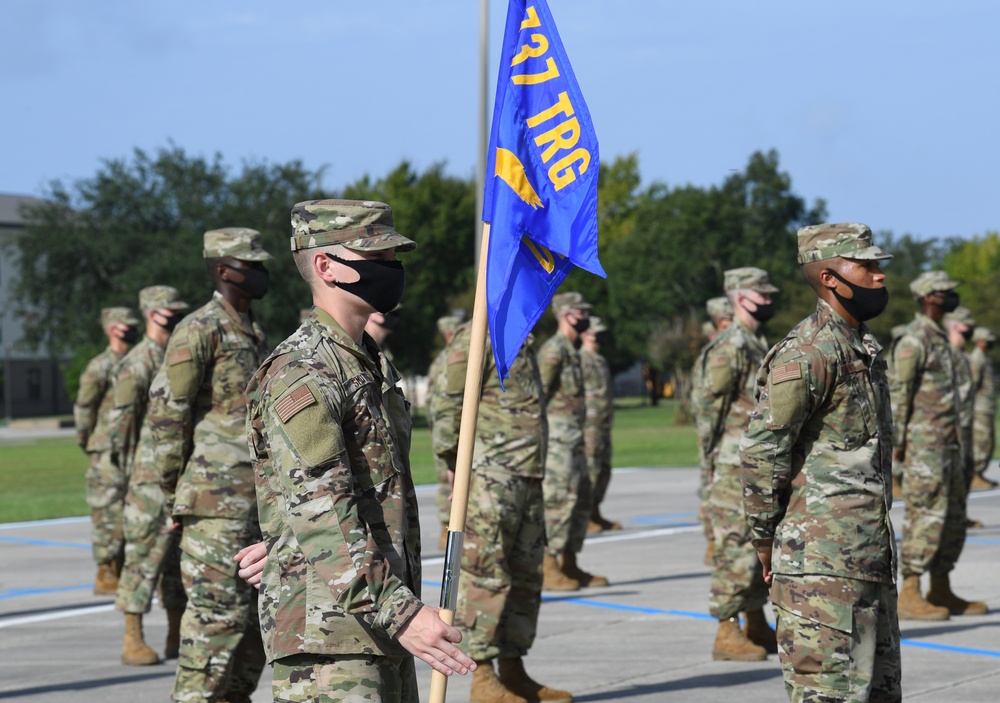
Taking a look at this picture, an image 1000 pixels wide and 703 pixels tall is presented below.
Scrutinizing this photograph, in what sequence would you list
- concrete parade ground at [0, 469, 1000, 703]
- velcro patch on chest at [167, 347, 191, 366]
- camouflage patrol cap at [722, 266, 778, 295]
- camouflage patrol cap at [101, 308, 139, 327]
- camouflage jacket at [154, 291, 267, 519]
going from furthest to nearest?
camouflage patrol cap at [101, 308, 139, 327] → camouflage patrol cap at [722, 266, 778, 295] → concrete parade ground at [0, 469, 1000, 703] → velcro patch on chest at [167, 347, 191, 366] → camouflage jacket at [154, 291, 267, 519]

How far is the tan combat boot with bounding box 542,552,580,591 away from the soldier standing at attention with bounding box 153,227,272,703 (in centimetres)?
511

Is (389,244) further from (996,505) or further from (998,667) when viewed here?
(996,505)

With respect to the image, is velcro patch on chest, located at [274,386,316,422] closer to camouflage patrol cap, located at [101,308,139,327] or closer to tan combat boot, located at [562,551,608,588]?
tan combat boot, located at [562,551,608,588]

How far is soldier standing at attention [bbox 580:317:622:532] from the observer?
15.8m

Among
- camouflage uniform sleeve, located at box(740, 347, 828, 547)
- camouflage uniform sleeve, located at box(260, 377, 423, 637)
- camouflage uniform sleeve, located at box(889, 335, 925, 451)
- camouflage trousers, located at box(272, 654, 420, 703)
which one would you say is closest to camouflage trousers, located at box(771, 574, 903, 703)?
camouflage uniform sleeve, located at box(740, 347, 828, 547)

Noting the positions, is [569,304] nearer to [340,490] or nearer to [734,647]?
[734,647]

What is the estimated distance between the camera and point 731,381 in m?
Answer: 9.79

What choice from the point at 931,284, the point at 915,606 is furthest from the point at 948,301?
the point at 915,606

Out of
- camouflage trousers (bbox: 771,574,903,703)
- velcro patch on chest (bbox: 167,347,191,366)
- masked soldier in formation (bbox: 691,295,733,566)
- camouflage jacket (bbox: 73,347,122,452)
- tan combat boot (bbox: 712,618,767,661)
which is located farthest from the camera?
camouflage jacket (bbox: 73,347,122,452)

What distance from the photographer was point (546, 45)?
16.1ft

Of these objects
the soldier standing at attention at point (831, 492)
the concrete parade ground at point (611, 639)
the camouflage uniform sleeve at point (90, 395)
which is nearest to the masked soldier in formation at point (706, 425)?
the concrete parade ground at point (611, 639)

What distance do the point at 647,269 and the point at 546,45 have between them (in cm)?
7052

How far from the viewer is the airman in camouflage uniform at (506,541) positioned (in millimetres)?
7695

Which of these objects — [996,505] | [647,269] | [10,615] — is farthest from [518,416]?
[647,269]
